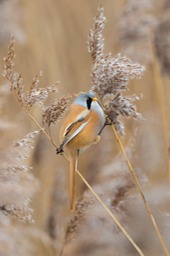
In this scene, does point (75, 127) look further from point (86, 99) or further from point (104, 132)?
point (104, 132)

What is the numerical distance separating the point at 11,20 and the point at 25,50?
0.28 m

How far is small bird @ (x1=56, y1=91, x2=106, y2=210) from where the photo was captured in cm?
104

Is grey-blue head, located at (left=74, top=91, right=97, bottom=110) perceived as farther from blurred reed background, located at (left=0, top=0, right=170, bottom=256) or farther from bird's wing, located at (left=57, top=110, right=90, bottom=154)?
blurred reed background, located at (left=0, top=0, right=170, bottom=256)

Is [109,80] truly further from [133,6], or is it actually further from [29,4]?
[29,4]

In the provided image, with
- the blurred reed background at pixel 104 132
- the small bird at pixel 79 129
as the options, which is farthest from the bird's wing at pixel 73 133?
the blurred reed background at pixel 104 132

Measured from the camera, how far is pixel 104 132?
2.25 m

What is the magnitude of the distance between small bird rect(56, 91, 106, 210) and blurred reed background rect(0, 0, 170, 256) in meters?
0.21

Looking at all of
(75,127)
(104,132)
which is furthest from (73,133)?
(104,132)

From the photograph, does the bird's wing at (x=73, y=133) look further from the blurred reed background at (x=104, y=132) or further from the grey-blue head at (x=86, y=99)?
the blurred reed background at (x=104, y=132)

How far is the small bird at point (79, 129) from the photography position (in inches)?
41.1

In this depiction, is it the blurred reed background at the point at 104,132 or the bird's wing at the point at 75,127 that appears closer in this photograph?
the bird's wing at the point at 75,127

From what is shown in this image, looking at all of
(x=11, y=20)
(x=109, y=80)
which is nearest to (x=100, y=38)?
(x=109, y=80)

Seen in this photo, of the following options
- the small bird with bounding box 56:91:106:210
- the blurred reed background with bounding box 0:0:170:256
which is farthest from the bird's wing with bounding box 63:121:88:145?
the blurred reed background with bounding box 0:0:170:256

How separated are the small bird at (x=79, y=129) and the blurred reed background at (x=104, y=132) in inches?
8.1
